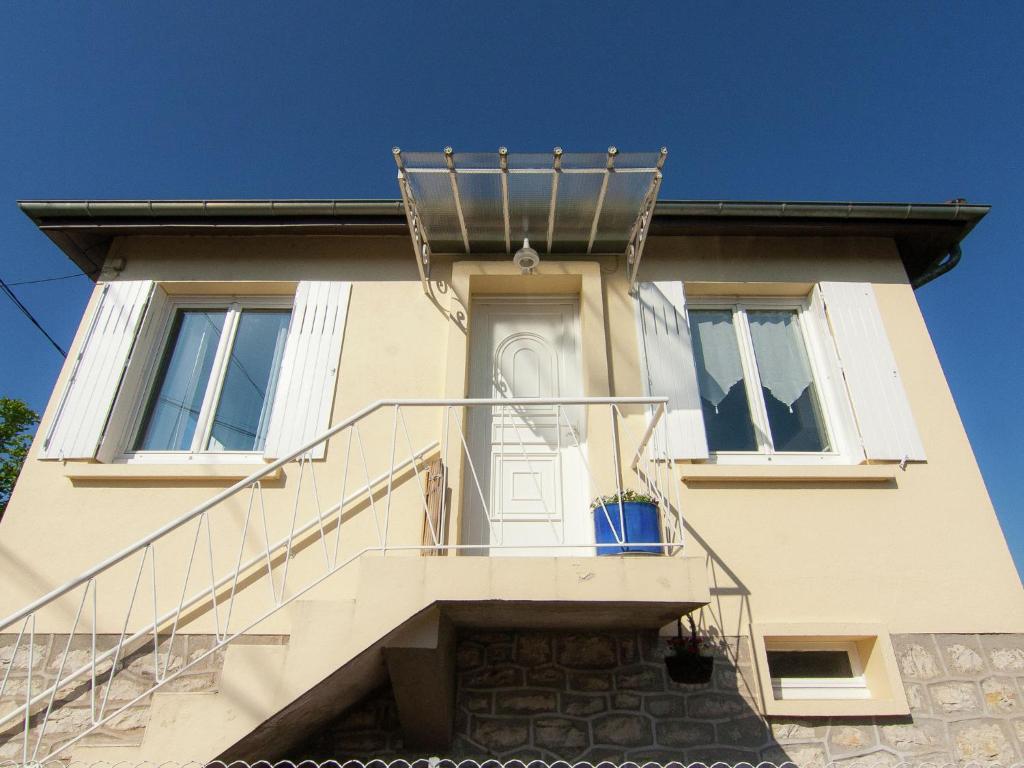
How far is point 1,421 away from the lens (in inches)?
604

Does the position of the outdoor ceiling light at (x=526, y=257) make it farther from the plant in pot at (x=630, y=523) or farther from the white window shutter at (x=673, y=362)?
the plant in pot at (x=630, y=523)

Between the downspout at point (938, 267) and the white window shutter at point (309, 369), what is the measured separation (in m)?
5.18

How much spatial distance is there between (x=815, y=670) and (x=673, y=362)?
2.34 meters

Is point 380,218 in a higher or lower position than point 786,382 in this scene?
higher

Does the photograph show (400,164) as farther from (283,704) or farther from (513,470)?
(283,704)

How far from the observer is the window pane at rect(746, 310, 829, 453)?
4645 millimetres

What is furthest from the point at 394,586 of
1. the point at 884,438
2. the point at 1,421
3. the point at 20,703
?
the point at 1,421

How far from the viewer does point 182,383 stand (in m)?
4.93

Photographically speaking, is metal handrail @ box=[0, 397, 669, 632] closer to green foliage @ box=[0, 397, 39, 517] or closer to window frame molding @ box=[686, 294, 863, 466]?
window frame molding @ box=[686, 294, 863, 466]

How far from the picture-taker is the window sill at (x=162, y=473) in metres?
4.21

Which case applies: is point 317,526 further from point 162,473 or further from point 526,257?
point 526,257

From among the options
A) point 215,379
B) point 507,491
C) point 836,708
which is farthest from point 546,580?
point 215,379

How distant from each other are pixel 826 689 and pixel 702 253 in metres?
3.48

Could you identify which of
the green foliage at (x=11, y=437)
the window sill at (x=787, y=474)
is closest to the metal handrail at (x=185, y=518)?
the window sill at (x=787, y=474)
